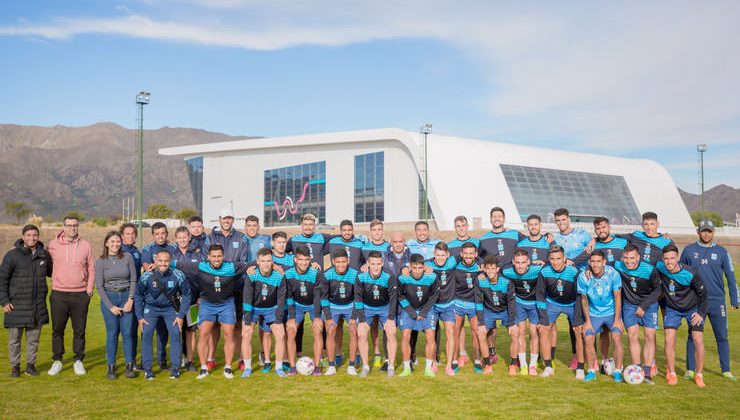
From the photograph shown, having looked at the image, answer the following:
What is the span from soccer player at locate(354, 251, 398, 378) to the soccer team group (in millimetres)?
15

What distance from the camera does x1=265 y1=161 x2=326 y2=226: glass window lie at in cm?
4753

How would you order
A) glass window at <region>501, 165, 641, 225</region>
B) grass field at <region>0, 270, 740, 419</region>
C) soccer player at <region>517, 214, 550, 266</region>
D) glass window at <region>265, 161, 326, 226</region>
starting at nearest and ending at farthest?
1. grass field at <region>0, 270, 740, 419</region>
2. soccer player at <region>517, 214, 550, 266</region>
3. glass window at <region>501, 165, 641, 225</region>
4. glass window at <region>265, 161, 326, 226</region>

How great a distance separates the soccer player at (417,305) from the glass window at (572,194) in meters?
33.6

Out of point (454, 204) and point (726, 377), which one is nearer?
point (726, 377)

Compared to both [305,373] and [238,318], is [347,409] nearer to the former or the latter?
[305,373]

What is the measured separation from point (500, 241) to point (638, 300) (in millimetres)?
2223

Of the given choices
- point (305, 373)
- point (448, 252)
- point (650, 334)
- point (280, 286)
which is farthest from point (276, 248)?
point (650, 334)

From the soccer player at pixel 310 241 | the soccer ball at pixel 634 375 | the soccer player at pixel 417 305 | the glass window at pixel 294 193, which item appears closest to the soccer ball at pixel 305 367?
the soccer player at pixel 417 305

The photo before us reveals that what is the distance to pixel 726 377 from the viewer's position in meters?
7.95

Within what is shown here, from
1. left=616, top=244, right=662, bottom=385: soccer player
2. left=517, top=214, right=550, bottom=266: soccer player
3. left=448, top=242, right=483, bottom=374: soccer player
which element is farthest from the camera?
left=517, top=214, right=550, bottom=266: soccer player

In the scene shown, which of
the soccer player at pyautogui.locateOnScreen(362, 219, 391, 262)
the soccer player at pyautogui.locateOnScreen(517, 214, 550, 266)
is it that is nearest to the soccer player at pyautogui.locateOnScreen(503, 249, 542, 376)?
the soccer player at pyautogui.locateOnScreen(517, 214, 550, 266)

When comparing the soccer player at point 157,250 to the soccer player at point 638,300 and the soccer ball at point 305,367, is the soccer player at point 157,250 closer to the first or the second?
the soccer ball at point 305,367

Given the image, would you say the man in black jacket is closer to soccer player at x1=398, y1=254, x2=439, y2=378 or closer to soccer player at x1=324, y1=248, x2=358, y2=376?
soccer player at x1=324, y1=248, x2=358, y2=376

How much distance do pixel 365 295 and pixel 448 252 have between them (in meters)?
1.46
